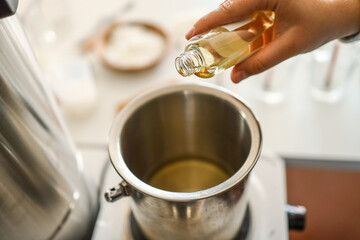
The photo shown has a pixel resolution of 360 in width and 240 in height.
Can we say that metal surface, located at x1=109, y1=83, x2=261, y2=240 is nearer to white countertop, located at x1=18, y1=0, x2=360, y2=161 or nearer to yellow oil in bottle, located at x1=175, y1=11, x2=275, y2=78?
yellow oil in bottle, located at x1=175, y1=11, x2=275, y2=78

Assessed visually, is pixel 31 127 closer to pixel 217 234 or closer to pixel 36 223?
pixel 36 223

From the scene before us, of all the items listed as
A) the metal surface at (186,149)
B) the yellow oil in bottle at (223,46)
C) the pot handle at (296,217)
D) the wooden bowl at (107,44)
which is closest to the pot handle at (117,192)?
the metal surface at (186,149)

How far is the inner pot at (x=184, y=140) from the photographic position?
16.0 inches

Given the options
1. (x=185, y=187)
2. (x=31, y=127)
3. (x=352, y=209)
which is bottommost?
(x=352, y=209)

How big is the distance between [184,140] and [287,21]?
0.79 ft

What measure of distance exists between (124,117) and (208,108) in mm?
120

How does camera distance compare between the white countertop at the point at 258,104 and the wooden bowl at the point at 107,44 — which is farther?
the wooden bowl at the point at 107,44

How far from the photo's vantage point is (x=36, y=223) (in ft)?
1.39

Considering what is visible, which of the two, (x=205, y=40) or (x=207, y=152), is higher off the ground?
(x=205, y=40)

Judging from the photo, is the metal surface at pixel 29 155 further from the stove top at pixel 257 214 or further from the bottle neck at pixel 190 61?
the bottle neck at pixel 190 61

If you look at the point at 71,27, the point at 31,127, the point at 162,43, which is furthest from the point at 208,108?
the point at 71,27

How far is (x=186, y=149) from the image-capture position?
0.58m

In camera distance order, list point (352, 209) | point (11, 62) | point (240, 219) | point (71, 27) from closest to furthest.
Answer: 1. point (11, 62)
2. point (240, 219)
3. point (352, 209)
4. point (71, 27)

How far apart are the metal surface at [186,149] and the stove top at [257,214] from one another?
5 centimetres
